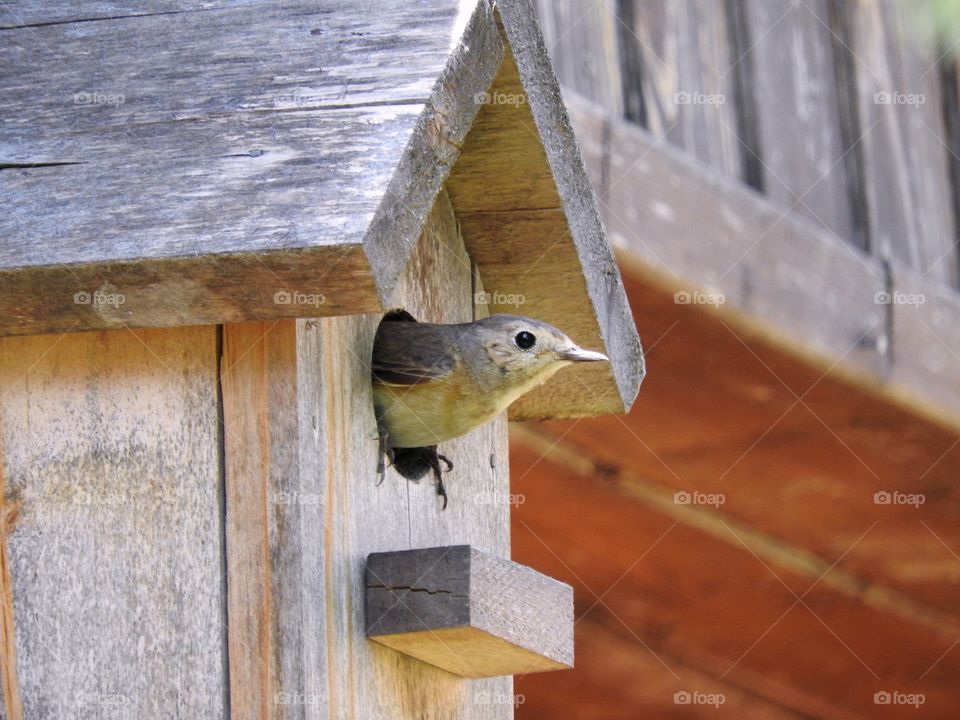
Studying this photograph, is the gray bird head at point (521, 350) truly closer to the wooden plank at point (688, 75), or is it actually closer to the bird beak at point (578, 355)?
the bird beak at point (578, 355)

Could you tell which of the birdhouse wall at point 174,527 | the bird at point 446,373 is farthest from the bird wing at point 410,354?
the birdhouse wall at point 174,527

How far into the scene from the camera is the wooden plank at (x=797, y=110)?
475 centimetres

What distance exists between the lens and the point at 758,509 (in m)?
4.93

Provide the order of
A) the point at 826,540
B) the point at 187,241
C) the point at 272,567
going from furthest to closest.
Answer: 1. the point at 826,540
2. the point at 272,567
3. the point at 187,241

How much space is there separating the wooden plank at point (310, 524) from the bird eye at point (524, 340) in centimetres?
27

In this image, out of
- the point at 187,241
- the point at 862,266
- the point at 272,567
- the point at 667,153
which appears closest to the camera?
the point at 187,241

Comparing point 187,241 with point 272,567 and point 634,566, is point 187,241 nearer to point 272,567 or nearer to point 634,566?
point 272,567

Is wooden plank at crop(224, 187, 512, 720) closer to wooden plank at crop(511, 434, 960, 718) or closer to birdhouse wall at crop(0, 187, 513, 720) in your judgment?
birdhouse wall at crop(0, 187, 513, 720)

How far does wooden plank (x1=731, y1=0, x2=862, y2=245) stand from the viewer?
475 centimetres

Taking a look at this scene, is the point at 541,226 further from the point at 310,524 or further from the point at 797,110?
the point at 797,110

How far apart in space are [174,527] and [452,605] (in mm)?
517

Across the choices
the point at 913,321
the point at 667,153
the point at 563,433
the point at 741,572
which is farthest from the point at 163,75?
the point at 741,572

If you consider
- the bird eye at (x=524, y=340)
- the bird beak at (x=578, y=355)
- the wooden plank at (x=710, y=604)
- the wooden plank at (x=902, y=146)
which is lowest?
the wooden plank at (x=710, y=604)

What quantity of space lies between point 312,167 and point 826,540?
9.22ft
